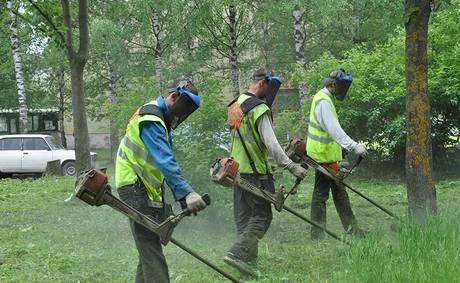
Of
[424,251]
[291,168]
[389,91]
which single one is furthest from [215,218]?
[389,91]

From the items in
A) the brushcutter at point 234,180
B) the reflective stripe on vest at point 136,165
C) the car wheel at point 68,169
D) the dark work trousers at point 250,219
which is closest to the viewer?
the reflective stripe on vest at point 136,165

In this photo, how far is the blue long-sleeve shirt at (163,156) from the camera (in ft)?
14.7

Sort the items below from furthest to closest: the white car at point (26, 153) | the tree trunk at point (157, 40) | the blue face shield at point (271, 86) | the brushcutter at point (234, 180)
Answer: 1. the tree trunk at point (157, 40)
2. the white car at point (26, 153)
3. the blue face shield at point (271, 86)
4. the brushcutter at point (234, 180)

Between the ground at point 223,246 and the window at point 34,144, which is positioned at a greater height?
the window at point 34,144

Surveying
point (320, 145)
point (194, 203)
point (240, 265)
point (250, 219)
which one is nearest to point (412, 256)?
point (194, 203)

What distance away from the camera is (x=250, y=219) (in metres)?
6.25

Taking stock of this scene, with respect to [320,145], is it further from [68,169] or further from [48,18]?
[68,169]

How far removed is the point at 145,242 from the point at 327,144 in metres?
3.29

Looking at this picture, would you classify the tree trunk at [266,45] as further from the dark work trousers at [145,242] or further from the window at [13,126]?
the dark work trousers at [145,242]

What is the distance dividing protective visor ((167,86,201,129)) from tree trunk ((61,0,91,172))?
7.41 meters

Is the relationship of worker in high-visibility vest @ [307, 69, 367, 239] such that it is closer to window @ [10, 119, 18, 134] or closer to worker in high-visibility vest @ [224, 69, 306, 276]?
Result: worker in high-visibility vest @ [224, 69, 306, 276]

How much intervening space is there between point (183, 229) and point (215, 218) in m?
0.44

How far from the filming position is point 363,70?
46.1 ft

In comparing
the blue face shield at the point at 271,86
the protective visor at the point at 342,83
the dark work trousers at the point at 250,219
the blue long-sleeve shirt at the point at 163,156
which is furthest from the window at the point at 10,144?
the blue long-sleeve shirt at the point at 163,156
